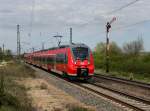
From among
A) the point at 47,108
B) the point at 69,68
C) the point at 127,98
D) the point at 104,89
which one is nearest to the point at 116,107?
the point at 47,108

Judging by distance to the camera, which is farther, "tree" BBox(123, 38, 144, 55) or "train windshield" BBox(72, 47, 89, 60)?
"tree" BBox(123, 38, 144, 55)

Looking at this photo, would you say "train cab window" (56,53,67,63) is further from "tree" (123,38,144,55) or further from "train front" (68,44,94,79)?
"tree" (123,38,144,55)

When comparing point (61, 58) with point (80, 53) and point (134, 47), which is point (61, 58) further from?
point (134, 47)

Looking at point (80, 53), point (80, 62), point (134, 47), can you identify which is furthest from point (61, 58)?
point (134, 47)

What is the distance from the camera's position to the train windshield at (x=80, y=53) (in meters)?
32.1

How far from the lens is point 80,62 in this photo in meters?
31.9

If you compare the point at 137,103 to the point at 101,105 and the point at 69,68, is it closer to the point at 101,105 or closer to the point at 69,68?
the point at 101,105

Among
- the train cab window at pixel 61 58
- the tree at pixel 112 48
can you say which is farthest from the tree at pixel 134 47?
the train cab window at pixel 61 58

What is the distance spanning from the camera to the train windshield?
105 ft

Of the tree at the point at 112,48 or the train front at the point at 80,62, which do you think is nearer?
the train front at the point at 80,62

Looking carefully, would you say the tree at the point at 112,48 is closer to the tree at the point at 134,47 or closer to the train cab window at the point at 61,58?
the tree at the point at 134,47

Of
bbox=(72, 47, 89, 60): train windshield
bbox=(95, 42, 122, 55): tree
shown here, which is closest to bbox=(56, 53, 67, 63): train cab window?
bbox=(72, 47, 89, 60): train windshield

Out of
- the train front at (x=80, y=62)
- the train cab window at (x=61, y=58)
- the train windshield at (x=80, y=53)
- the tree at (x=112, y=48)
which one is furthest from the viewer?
the tree at (x=112, y=48)

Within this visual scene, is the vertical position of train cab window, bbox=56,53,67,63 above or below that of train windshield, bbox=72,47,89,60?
below
